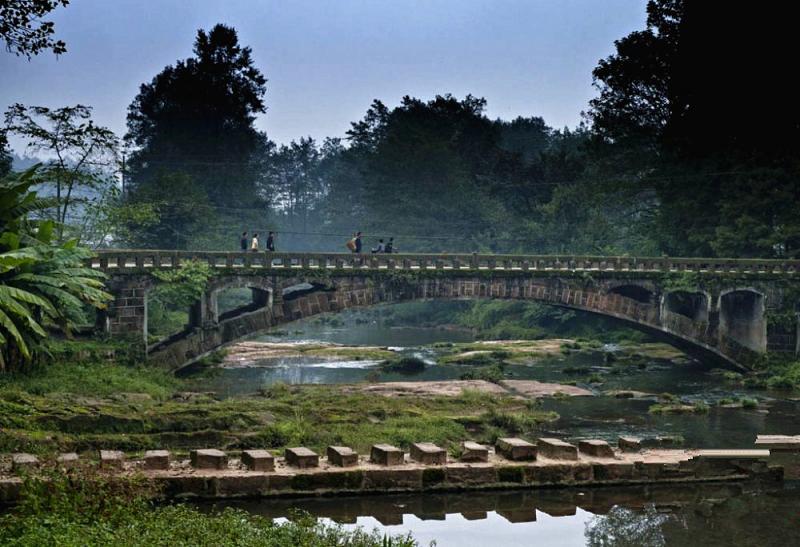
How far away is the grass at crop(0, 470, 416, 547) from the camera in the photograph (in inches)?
730

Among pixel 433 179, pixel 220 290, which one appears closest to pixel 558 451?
pixel 220 290

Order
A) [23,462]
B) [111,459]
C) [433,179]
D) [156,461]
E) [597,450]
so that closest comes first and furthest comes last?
[23,462] → [111,459] → [156,461] → [597,450] → [433,179]

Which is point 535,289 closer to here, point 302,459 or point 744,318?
point 744,318

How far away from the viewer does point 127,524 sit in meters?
19.8

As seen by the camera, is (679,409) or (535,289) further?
(535,289)

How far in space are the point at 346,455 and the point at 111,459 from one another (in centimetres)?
552

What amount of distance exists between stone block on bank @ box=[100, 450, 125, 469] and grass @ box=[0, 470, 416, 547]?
223 cm

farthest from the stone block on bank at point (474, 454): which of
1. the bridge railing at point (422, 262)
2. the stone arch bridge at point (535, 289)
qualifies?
the bridge railing at point (422, 262)

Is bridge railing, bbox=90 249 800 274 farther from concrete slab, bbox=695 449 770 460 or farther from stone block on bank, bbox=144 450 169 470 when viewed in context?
concrete slab, bbox=695 449 770 460

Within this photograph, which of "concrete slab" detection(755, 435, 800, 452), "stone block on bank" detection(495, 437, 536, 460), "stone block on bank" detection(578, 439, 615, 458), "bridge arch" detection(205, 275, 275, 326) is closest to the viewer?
"stone block on bank" detection(495, 437, 536, 460)

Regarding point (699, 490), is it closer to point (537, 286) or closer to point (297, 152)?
point (537, 286)

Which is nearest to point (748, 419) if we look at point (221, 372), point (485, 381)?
point (485, 381)

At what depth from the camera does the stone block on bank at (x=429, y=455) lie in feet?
87.7

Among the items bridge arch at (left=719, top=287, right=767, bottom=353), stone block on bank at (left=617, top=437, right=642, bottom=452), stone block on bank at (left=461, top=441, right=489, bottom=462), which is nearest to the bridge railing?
bridge arch at (left=719, top=287, right=767, bottom=353)
